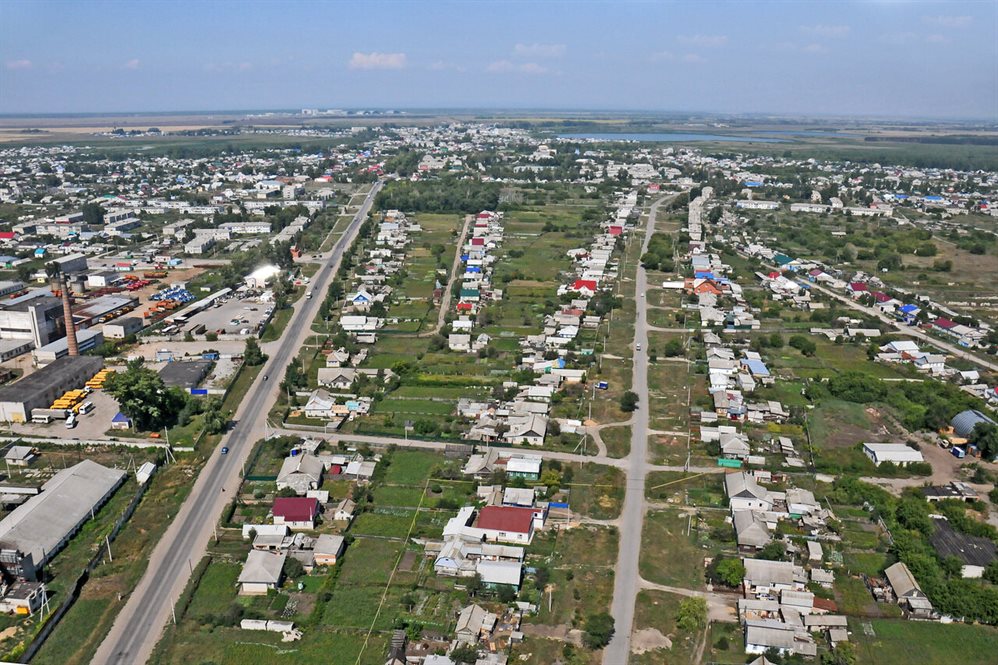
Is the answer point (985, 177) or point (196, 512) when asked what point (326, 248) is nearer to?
point (196, 512)

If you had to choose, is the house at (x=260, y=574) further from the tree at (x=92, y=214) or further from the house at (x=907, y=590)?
the tree at (x=92, y=214)

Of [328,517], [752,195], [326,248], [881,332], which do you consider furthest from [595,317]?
[752,195]

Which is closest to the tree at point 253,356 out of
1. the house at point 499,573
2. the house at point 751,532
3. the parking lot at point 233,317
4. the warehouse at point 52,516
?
the parking lot at point 233,317

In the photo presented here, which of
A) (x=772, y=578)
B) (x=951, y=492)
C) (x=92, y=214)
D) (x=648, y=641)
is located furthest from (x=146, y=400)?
(x=92, y=214)

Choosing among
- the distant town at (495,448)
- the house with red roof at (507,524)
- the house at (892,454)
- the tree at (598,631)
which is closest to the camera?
the tree at (598,631)

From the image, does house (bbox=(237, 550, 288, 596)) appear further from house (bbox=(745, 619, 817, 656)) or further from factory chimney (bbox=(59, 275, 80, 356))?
factory chimney (bbox=(59, 275, 80, 356))

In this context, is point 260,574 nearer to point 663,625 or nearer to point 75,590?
point 75,590

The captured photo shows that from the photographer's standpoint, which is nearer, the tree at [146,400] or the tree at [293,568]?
the tree at [293,568]
